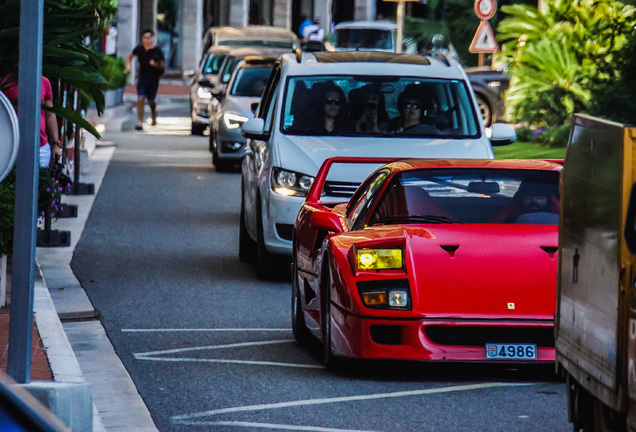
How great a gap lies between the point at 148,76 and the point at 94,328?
23.6m

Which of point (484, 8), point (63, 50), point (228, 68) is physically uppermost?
point (484, 8)

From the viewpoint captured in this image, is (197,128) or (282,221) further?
(197,128)

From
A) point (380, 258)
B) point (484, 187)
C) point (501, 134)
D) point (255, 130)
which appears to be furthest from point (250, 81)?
point (380, 258)

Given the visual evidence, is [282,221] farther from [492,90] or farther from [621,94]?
[492,90]

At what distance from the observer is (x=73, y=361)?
7957mm

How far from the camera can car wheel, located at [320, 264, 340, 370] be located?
8625 mm

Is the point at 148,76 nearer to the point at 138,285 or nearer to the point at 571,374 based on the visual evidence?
the point at 138,285

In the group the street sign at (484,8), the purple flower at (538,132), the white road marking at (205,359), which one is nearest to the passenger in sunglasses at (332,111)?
the white road marking at (205,359)

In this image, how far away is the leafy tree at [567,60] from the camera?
2741 cm

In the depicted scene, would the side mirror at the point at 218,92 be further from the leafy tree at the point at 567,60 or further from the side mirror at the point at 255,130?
the side mirror at the point at 255,130

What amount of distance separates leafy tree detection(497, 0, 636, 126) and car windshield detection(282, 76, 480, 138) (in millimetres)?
13346

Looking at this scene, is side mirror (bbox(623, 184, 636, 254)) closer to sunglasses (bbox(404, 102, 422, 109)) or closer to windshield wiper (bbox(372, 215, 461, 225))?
windshield wiper (bbox(372, 215, 461, 225))

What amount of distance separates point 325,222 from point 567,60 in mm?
19216

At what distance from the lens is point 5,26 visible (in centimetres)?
1171
